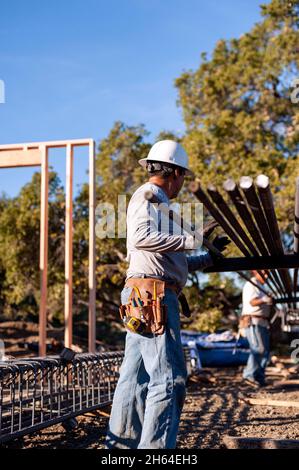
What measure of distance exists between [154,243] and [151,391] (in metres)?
0.65

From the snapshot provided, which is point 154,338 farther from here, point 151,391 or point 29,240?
point 29,240

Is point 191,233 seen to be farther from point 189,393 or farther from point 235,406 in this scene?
point 189,393

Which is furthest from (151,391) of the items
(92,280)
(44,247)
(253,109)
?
(253,109)

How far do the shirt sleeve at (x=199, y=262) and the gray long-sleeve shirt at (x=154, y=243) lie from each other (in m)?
0.22

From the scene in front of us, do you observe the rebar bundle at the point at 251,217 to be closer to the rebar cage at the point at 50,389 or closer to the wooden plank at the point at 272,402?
the rebar cage at the point at 50,389

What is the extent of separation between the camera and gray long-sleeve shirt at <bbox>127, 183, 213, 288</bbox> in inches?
108

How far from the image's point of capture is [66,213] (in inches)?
295

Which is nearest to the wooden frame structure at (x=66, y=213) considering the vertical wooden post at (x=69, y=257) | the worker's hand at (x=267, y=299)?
the vertical wooden post at (x=69, y=257)

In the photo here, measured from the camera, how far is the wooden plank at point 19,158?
7535mm

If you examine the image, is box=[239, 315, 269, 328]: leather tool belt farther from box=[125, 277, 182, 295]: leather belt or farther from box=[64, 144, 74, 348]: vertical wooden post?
box=[125, 277, 182, 295]: leather belt

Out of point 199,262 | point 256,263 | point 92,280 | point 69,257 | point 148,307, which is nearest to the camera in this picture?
point 148,307

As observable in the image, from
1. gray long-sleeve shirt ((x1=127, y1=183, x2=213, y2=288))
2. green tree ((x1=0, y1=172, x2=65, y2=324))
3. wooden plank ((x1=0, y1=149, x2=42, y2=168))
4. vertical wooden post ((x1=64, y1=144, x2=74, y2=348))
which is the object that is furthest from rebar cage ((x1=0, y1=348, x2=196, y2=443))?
green tree ((x1=0, y1=172, x2=65, y2=324))

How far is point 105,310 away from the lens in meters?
16.0

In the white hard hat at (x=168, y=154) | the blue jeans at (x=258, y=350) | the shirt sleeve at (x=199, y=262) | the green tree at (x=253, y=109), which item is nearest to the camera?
the white hard hat at (x=168, y=154)
